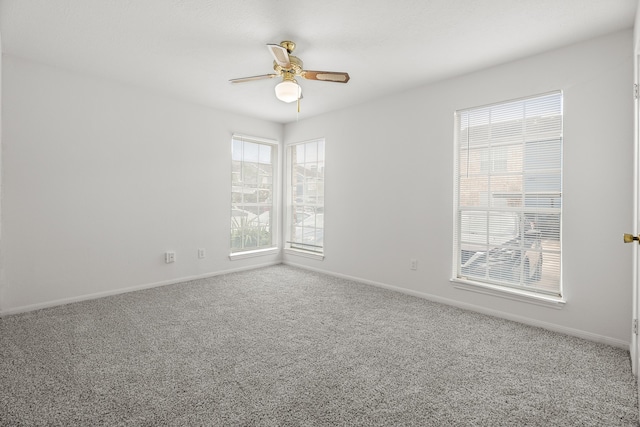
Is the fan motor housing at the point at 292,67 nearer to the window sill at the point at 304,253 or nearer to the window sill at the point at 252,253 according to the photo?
the window sill at the point at 304,253

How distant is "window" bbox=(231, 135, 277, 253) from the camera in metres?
4.91

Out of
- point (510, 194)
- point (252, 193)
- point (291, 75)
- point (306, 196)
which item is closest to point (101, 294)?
point (252, 193)

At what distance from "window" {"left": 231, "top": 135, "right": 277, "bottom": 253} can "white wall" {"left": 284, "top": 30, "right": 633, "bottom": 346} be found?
585mm

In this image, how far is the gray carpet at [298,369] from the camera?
168 centimetres

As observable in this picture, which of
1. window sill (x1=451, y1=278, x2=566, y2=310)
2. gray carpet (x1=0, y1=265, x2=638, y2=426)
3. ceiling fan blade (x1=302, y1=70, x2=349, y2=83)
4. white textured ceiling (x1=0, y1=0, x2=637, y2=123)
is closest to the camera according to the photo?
gray carpet (x1=0, y1=265, x2=638, y2=426)

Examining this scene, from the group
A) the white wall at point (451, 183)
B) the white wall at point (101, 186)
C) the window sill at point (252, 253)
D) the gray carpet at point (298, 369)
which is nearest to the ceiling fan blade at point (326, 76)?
the white wall at point (451, 183)

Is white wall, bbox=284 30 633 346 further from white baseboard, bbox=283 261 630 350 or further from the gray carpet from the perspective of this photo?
the gray carpet

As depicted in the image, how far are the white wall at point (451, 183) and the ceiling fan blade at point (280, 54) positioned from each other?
1.82 m

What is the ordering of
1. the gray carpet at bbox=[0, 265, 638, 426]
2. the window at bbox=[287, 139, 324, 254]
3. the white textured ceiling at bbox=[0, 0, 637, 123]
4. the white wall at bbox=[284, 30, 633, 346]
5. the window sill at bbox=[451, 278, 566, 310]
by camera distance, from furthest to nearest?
the window at bbox=[287, 139, 324, 254] < the window sill at bbox=[451, 278, 566, 310] < the white wall at bbox=[284, 30, 633, 346] < the white textured ceiling at bbox=[0, 0, 637, 123] < the gray carpet at bbox=[0, 265, 638, 426]

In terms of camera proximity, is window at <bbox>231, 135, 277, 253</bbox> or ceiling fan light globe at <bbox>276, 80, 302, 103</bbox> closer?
ceiling fan light globe at <bbox>276, 80, 302, 103</bbox>

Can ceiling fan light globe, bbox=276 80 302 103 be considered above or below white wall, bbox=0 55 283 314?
above

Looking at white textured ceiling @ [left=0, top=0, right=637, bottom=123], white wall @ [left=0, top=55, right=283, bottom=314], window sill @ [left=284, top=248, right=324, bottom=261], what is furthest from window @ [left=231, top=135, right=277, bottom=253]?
white textured ceiling @ [left=0, top=0, right=637, bottom=123]

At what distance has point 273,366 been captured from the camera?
2.15 m

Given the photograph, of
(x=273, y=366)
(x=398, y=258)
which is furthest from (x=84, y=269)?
(x=398, y=258)
